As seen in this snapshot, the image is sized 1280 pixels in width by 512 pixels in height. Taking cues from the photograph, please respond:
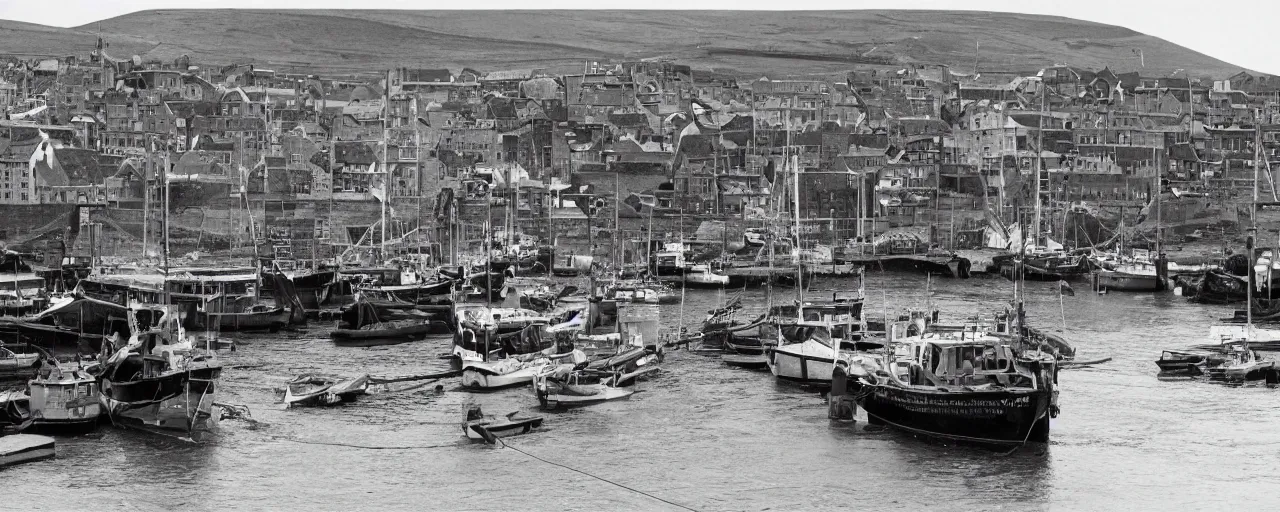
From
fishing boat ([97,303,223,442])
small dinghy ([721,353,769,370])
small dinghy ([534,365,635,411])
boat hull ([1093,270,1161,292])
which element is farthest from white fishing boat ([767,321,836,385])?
boat hull ([1093,270,1161,292])

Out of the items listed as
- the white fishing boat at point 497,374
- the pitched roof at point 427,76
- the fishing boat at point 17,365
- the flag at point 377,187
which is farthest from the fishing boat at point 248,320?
the pitched roof at point 427,76

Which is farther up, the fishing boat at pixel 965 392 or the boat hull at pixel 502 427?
the fishing boat at pixel 965 392

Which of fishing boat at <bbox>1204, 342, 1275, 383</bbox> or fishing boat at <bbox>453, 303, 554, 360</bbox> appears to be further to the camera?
fishing boat at <bbox>453, 303, 554, 360</bbox>

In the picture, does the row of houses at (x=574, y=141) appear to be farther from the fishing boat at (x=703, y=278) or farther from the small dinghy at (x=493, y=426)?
the small dinghy at (x=493, y=426)

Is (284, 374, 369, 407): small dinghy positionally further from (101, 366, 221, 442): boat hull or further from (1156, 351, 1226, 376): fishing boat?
(1156, 351, 1226, 376): fishing boat

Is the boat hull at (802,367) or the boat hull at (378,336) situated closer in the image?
the boat hull at (802,367)

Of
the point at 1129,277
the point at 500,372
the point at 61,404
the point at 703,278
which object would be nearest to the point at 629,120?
the point at 703,278

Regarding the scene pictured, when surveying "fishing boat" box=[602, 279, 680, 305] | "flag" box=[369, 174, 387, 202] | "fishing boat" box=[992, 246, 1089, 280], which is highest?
"flag" box=[369, 174, 387, 202]

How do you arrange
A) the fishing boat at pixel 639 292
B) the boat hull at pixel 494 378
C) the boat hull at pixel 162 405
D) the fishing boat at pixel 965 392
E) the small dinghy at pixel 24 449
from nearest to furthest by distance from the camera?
the small dinghy at pixel 24 449, the fishing boat at pixel 965 392, the boat hull at pixel 162 405, the boat hull at pixel 494 378, the fishing boat at pixel 639 292
